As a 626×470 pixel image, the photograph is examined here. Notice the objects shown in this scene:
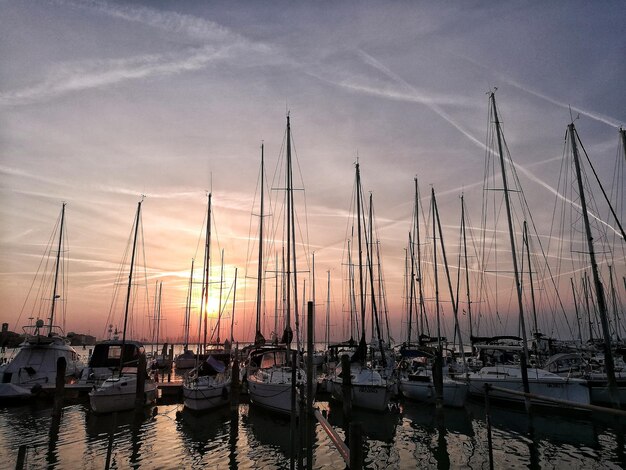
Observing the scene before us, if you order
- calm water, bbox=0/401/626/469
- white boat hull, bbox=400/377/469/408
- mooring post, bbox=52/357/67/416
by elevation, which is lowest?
calm water, bbox=0/401/626/469

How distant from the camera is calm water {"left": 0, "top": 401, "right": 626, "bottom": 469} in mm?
16953

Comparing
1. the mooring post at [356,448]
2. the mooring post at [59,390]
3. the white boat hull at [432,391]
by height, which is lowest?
the white boat hull at [432,391]

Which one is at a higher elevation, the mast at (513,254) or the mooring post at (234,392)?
the mast at (513,254)

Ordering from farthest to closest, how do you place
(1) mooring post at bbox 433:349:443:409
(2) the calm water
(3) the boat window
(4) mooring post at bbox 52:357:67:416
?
(3) the boat window < (1) mooring post at bbox 433:349:443:409 < (4) mooring post at bbox 52:357:67:416 < (2) the calm water

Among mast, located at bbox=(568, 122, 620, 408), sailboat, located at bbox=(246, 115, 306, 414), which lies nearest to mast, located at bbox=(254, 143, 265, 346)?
sailboat, located at bbox=(246, 115, 306, 414)

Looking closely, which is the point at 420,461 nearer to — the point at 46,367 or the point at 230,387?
the point at 230,387

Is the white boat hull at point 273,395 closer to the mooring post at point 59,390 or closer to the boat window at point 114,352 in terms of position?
the mooring post at point 59,390

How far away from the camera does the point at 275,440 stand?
20.2 metres

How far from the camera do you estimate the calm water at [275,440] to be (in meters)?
17.0

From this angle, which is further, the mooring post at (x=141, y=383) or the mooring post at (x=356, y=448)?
the mooring post at (x=141, y=383)

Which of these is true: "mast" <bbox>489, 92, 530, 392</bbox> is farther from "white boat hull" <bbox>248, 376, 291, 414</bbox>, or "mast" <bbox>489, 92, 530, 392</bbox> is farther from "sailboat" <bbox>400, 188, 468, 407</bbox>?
"white boat hull" <bbox>248, 376, 291, 414</bbox>

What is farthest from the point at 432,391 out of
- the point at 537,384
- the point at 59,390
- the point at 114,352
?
the point at 114,352

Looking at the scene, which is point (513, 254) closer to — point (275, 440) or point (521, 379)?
point (521, 379)

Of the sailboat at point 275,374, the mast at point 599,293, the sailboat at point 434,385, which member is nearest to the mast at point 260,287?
the sailboat at point 275,374
